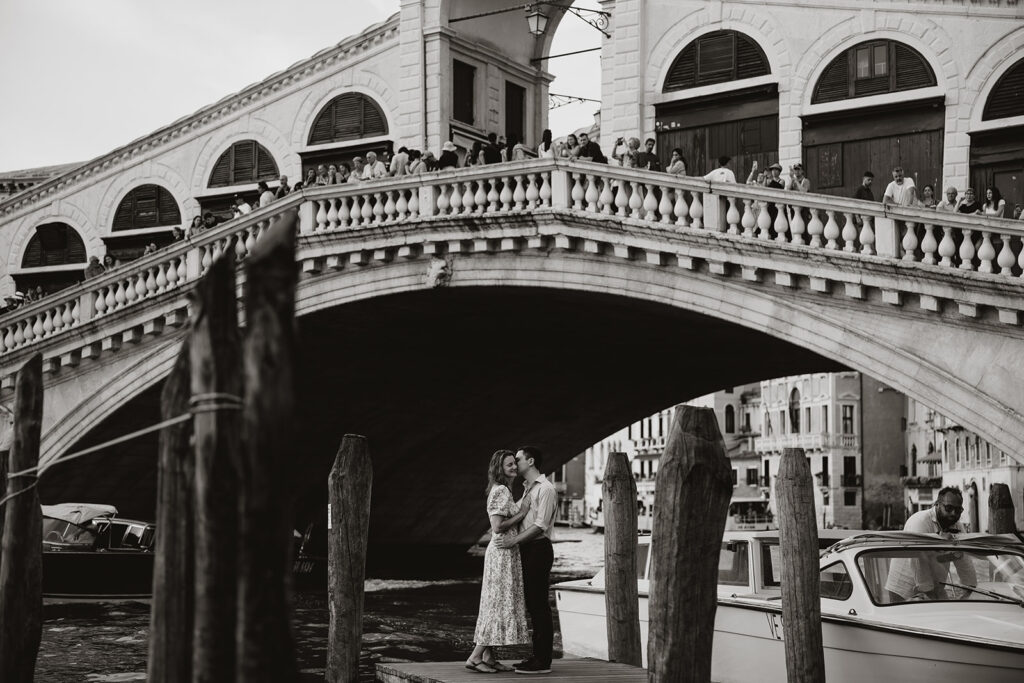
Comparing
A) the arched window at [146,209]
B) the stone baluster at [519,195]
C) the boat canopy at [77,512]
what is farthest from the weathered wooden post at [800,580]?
the arched window at [146,209]

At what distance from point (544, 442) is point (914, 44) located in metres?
12.3

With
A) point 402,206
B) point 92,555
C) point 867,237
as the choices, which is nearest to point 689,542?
point 867,237

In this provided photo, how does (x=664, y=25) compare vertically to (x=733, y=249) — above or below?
above

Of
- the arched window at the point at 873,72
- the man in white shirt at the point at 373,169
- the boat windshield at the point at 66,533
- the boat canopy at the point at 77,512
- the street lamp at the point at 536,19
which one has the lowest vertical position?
the boat windshield at the point at 66,533

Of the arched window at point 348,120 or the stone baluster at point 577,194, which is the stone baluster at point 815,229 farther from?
the arched window at point 348,120

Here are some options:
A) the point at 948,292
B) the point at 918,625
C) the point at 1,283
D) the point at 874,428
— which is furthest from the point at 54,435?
the point at 874,428

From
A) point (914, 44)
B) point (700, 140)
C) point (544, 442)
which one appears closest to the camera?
point (914, 44)

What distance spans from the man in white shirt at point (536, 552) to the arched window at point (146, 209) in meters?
14.9

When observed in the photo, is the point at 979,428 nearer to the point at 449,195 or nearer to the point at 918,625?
the point at 918,625

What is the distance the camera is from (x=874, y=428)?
53562mm

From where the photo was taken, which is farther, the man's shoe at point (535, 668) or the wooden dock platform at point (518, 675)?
the man's shoe at point (535, 668)

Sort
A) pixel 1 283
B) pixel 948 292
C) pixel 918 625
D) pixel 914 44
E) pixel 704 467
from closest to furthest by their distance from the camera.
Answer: pixel 704 467, pixel 918 625, pixel 948 292, pixel 914 44, pixel 1 283

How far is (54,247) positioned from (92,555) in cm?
741

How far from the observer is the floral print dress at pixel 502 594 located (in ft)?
27.7
